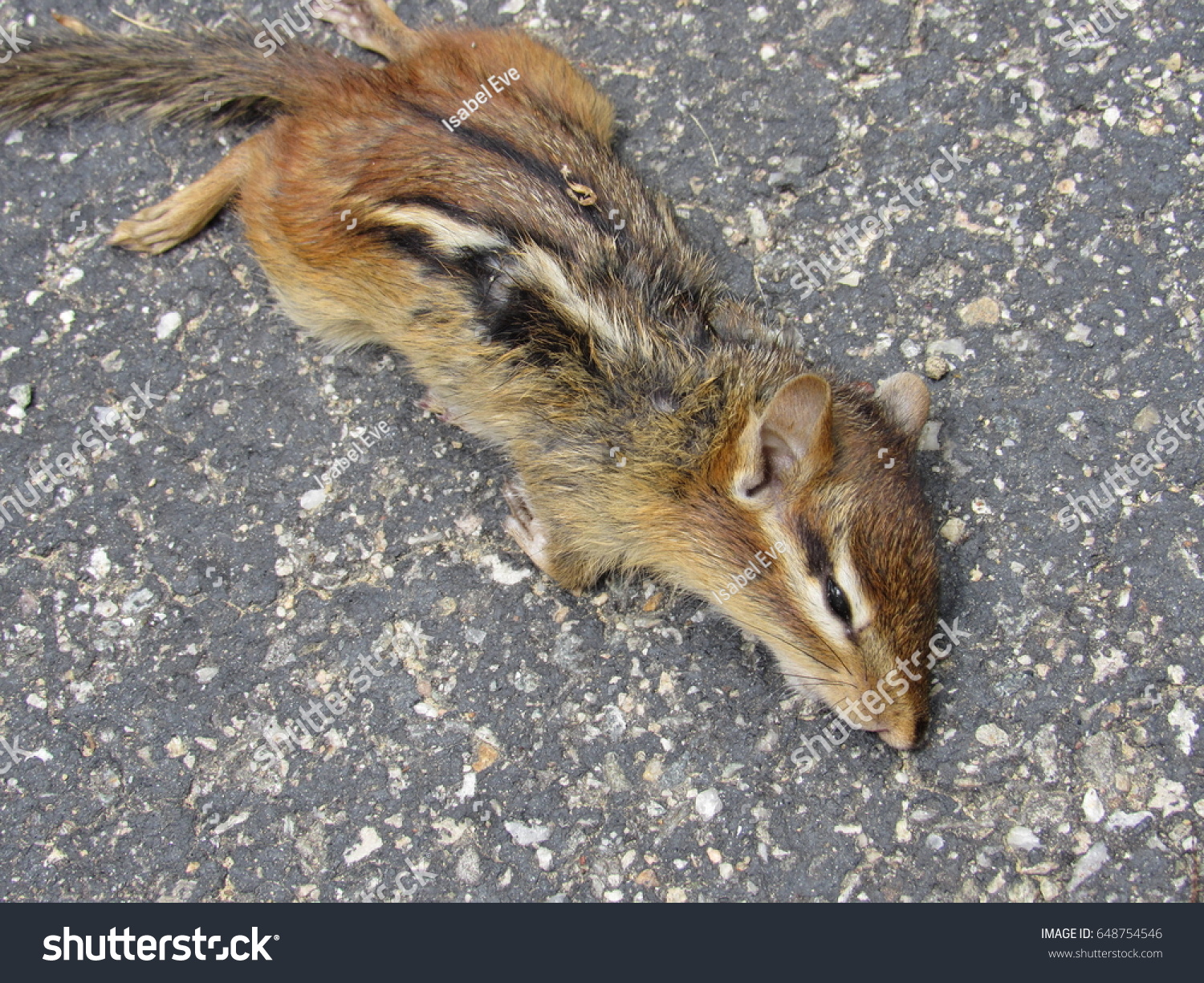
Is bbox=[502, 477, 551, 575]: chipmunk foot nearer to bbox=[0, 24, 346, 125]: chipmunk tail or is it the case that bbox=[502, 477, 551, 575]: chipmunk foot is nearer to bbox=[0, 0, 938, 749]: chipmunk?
bbox=[0, 0, 938, 749]: chipmunk

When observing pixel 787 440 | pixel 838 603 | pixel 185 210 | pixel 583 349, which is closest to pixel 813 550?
pixel 838 603

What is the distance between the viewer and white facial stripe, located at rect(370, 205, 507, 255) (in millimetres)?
3492

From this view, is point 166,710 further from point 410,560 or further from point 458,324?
point 458,324

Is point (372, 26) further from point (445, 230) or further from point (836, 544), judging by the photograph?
point (836, 544)

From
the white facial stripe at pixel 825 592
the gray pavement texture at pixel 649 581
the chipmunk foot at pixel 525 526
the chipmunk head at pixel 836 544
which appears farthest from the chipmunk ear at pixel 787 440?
the chipmunk foot at pixel 525 526

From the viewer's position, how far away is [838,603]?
3.24 meters

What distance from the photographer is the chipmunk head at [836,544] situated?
3.16m

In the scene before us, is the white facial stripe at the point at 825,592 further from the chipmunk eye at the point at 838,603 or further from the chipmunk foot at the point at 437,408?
the chipmunk foot at the point at 437,408

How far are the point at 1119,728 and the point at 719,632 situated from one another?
1473mm

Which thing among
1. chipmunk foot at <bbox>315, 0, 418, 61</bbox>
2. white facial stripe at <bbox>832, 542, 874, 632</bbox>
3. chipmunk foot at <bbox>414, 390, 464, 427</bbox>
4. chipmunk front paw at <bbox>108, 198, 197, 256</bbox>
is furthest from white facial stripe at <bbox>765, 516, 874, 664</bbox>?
chipmunk front paw at <bbox>108, 198, 197, 256</bbox>

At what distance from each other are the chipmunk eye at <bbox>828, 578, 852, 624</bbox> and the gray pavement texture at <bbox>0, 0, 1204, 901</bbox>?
1.78 feet

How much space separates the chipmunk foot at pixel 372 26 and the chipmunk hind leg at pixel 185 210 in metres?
0.68

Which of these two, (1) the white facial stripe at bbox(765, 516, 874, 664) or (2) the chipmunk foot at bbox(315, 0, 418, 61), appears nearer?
(1) the white facial stripe at bbox(765, 516, 874, 664)

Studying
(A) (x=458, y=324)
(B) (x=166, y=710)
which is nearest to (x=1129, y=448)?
(A) (x=458, y=324)
